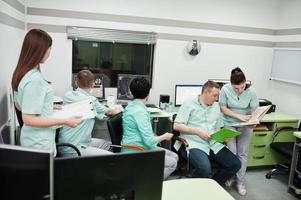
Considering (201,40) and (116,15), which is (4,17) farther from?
(201,40)

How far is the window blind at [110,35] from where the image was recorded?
380cm

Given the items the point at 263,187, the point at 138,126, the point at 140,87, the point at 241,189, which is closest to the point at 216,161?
the point at 241,189

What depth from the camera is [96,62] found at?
13.3 ft

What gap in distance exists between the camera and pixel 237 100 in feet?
10.9

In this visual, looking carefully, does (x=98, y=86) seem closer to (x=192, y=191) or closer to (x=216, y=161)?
(x=216, y=161)

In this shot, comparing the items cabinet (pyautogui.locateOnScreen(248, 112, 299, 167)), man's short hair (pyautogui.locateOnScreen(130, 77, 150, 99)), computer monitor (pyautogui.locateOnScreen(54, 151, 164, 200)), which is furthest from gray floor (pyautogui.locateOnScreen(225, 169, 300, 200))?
computer monitor (pyautogui.locateOnScreen(54, 151, 164, 200))

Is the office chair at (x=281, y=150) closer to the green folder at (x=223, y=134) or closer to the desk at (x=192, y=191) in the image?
the green folder at (x=223, y=134)

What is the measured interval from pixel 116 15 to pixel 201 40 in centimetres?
132

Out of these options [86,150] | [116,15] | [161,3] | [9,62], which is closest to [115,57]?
[116,15]

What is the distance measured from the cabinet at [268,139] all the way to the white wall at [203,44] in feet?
1.40

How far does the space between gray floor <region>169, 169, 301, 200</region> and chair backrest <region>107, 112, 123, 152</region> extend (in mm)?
1525

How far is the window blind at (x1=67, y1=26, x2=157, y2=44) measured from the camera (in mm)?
3803

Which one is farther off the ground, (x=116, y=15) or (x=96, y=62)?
(x=116, y=15)

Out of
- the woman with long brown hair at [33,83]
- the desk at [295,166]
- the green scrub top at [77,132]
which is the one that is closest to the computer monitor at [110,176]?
the woman with long brown hair at [33,83]
